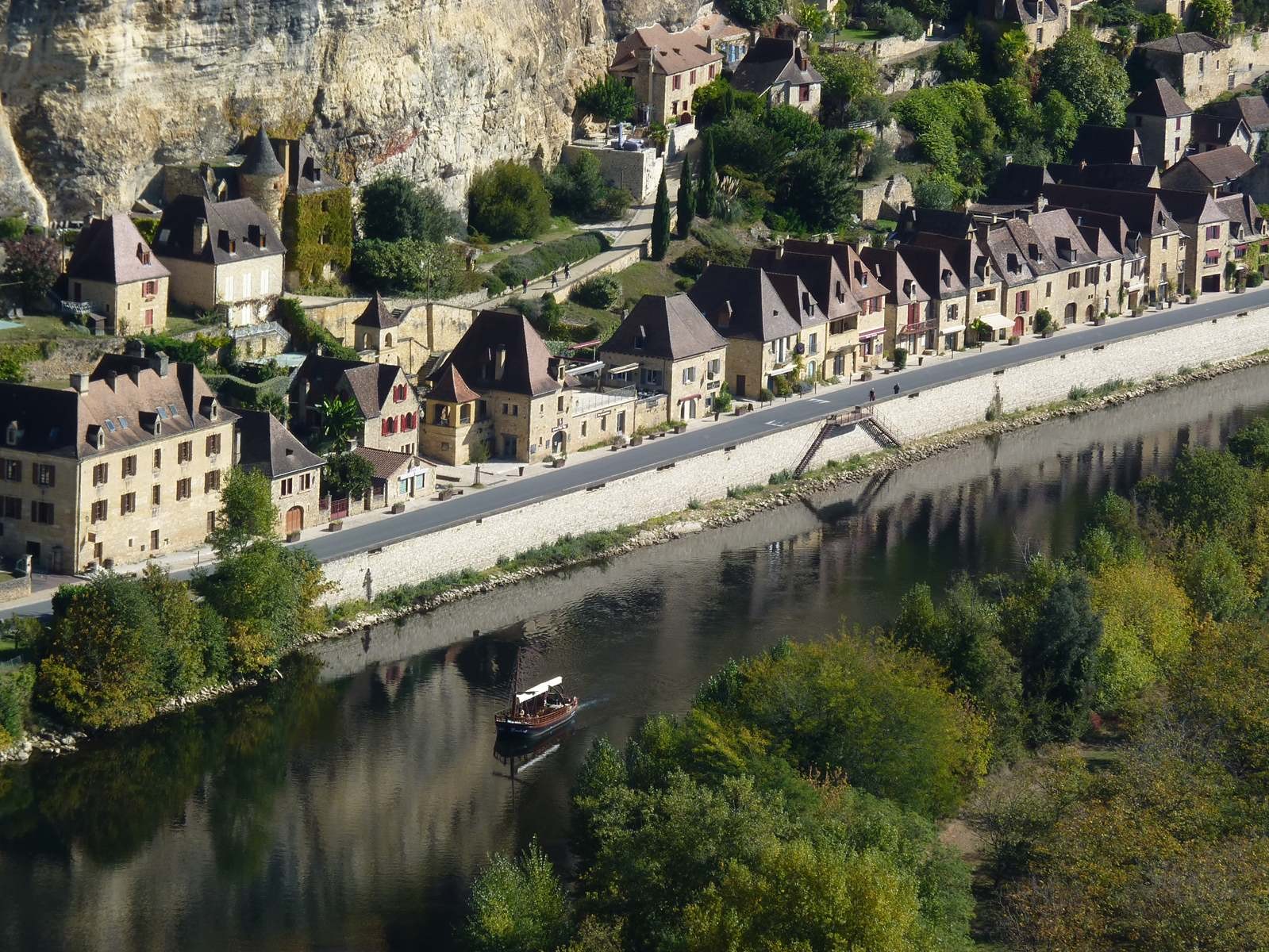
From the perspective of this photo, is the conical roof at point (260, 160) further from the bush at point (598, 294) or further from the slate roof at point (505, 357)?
the bush at point (598, 294)

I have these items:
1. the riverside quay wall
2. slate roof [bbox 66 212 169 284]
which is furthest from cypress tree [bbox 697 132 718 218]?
slate roof [bbox 66 212 169 284]

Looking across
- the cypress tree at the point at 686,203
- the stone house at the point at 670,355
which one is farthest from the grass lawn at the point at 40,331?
the cypress tree at the point at 686,203

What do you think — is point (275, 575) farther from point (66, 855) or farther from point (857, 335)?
point (857, 335)

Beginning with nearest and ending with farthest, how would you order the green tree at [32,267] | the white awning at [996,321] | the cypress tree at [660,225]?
the green tree at [32,267]
the cypress tree at [660,225]
the white awning at [996,321]

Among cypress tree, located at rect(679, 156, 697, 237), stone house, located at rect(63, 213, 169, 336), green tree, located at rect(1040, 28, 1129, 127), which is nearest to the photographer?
stone house, located at rect(63, 213, 169, 336)

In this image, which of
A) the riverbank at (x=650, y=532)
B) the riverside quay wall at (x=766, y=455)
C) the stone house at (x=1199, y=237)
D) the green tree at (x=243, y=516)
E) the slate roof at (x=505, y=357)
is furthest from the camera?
the stone house at (x=1199, y=237)

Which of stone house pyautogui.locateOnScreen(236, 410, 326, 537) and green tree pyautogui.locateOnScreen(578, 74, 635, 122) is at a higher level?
green tree pyautogui.locateOnScreen(578, 74, 635, 122)

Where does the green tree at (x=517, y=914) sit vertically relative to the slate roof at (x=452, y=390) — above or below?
below

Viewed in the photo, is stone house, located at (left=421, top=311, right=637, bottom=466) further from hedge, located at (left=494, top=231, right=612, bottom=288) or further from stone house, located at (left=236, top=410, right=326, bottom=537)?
hedge, located at (left=494, top=231, right=612, bottom=288)
